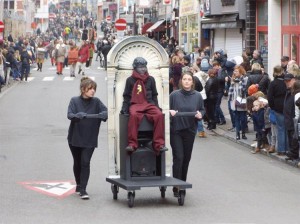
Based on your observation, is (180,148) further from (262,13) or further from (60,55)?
(60,55)

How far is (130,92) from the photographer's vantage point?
40.9 ft

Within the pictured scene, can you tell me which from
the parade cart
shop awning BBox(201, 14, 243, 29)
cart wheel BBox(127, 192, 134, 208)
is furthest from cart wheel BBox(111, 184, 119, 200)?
shop awning BBox(201, 14, 243, 29)

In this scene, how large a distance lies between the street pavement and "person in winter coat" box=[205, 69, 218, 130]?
15.6 inches

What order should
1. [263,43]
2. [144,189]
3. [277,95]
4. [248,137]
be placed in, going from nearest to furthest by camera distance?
1. [144,189]
2. [277,95]
3. [248,137]
4. [263,43]

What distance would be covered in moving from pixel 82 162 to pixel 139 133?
1054 millimetres

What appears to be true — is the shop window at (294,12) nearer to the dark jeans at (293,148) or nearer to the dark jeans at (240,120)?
the dark jeans at (240,120)

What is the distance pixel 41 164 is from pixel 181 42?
37.3m

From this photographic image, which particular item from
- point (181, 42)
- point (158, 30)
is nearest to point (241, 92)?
point (181, 42)

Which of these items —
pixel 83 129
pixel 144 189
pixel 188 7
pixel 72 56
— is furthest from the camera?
pixel 188 7

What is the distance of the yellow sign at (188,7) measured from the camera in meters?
49.0

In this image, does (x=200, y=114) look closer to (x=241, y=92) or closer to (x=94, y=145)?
(x=94, y=145)

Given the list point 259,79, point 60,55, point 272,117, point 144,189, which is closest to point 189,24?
point 60,55

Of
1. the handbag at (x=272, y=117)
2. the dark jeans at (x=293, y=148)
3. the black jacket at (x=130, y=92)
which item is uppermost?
the black jacket at (x=130, y=92)

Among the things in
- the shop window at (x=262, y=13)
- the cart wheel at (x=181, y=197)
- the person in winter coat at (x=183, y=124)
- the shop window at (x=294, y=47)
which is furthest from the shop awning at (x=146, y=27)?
the cart wheel at (x=181, y=197)
